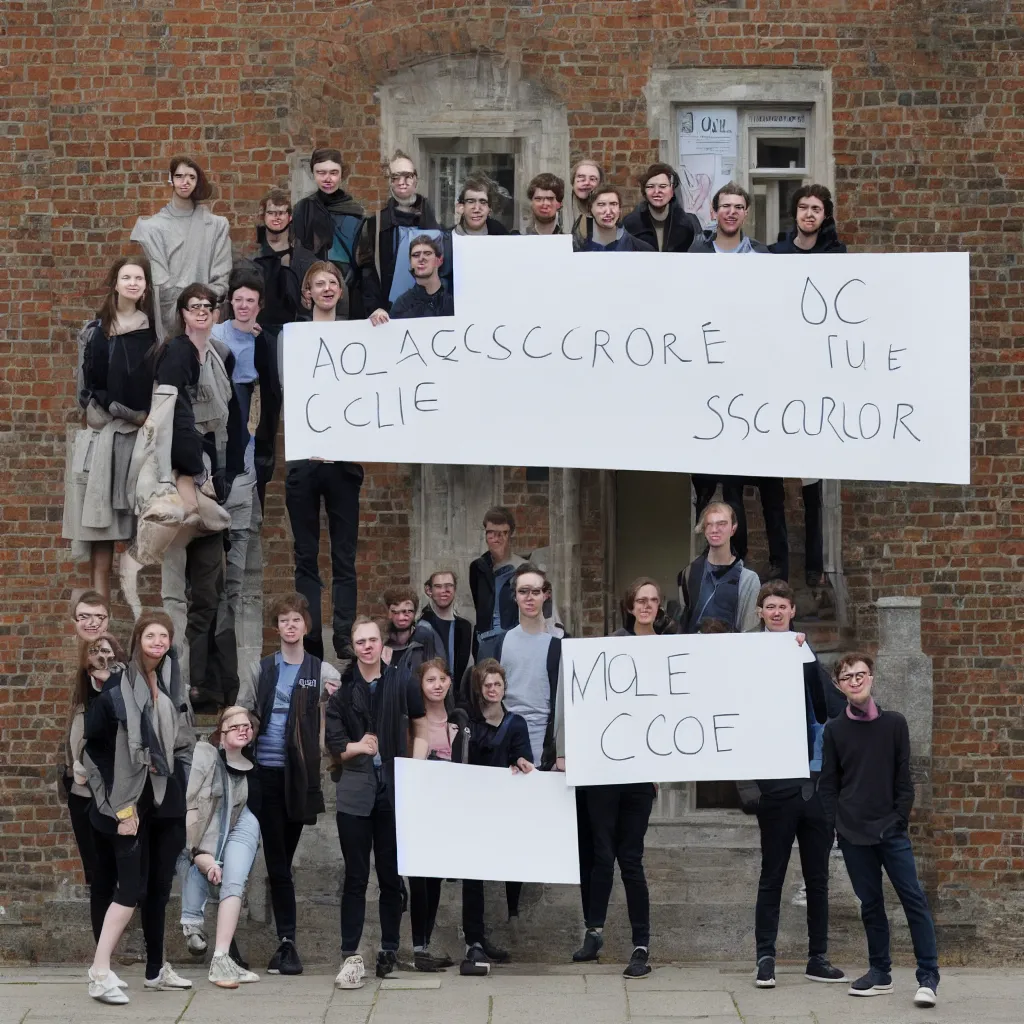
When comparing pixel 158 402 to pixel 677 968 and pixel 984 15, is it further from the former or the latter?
pixel 984 15

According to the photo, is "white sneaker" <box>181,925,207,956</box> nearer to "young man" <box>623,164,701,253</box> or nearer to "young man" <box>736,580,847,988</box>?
"young man" <box>736,580,847,988</box>

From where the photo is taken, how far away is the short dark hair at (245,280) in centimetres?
1183

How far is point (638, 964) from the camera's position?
10.7 metres

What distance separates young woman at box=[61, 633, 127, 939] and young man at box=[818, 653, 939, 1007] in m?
3.49

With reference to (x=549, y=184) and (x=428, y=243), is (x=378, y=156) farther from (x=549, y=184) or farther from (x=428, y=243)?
(x=428, y=243)

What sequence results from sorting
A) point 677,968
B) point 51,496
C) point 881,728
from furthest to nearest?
point 51,496 → point 677,968 → point 881,728

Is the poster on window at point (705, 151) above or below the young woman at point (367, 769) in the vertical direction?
above

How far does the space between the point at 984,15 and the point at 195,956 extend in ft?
25.5

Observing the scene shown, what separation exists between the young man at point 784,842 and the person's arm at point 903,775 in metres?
0.46

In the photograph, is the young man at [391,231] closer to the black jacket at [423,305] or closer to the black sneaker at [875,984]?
the black jacket at [423,305]

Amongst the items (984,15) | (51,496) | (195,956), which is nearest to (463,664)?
(195,956)

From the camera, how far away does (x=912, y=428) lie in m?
11.4

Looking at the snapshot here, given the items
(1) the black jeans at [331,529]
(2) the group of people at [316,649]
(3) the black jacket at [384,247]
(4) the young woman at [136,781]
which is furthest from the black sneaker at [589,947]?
(3) the black jacket at [384,247]

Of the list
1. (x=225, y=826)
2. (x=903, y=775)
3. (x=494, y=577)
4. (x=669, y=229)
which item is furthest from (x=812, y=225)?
(x=225, y=826)
